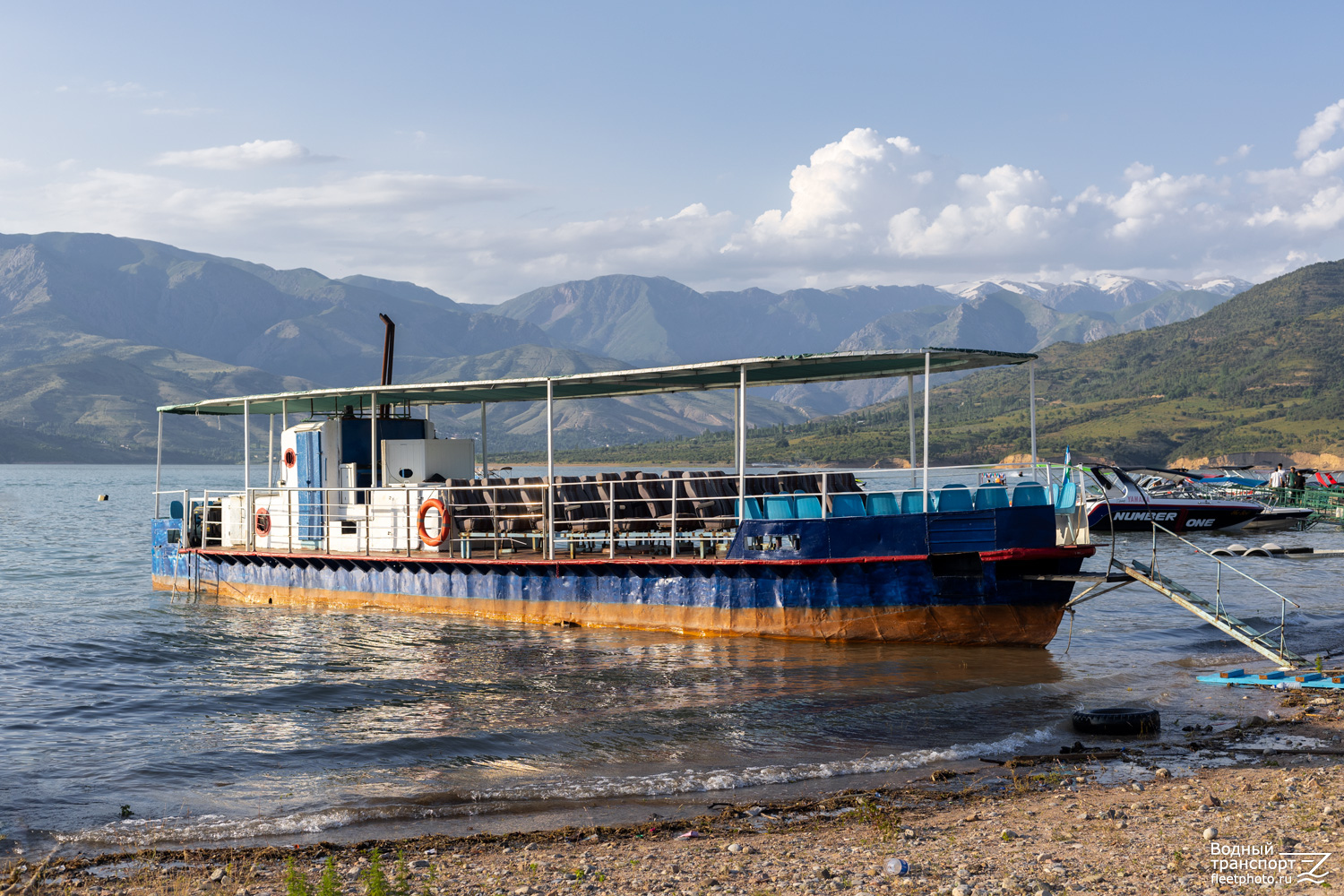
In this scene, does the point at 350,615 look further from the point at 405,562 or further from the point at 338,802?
the point at 338,802

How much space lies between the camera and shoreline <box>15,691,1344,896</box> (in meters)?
7.58

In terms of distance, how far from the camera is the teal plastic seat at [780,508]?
16891mm

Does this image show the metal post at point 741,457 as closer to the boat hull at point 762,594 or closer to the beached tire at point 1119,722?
the boat hull at point 762,594

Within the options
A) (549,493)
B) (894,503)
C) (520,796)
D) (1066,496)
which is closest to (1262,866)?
(520,796)

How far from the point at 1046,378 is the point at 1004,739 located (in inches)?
7034

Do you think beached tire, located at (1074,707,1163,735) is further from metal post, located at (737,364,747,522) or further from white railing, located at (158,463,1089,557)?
metal post, located at (737,364,747,522)


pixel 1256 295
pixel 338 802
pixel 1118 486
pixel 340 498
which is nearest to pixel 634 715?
pixel 338 802

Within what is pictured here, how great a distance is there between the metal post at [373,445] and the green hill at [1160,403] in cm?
10311

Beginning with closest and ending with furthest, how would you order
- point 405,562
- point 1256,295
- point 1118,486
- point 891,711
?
point 891,711
point 405,562
point 1118,486
point 1256,295

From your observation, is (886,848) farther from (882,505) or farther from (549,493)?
(549,493)

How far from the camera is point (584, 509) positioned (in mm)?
20922

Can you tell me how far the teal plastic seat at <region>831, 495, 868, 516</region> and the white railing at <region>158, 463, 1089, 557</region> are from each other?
20 mm

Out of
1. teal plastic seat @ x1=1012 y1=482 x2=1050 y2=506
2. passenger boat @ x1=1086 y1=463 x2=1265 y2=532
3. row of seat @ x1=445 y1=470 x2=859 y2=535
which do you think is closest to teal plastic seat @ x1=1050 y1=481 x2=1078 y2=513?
teal plastic seat @ x1=1012 y1=482 x2=1050 y2=506

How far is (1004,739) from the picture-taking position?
1203cm
